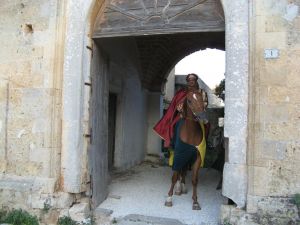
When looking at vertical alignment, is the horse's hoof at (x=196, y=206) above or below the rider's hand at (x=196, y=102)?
below

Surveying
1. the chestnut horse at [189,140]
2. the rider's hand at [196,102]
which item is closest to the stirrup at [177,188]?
the chestnut horse at [189,140]

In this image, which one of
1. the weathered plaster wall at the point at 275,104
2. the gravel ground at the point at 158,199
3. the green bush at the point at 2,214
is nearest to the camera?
the weathered plaster wall at the point at 275,104

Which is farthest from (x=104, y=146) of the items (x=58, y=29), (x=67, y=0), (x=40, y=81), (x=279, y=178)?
(x=279, y=178)

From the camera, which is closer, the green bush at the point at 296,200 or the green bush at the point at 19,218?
the green bush at the point at 296,200

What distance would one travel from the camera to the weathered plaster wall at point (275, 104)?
3.79 metres

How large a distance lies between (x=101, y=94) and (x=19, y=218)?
1971 millimetres

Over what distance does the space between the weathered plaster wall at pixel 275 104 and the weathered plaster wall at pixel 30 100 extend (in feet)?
8.12

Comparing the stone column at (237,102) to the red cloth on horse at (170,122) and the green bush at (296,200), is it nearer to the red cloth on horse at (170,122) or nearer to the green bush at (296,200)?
the green bush at (296,200)

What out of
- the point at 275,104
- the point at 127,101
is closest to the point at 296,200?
the point at 275,104

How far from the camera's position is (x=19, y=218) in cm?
445

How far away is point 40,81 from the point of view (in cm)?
479

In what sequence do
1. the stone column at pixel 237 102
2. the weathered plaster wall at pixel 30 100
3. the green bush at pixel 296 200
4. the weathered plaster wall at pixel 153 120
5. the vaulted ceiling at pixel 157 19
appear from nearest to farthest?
the green bush at pixel 296 200, the stone column at pixel 237 102, the vaulted ceiling at pixel 157 19, the weathered plaster wall at pixel 30 100, the weathered plaster wall at pixel 153 120

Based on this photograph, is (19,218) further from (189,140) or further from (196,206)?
(189,140)

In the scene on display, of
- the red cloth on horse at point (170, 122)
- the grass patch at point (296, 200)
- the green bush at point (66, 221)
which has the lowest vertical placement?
the green bush at point (66, 221)
